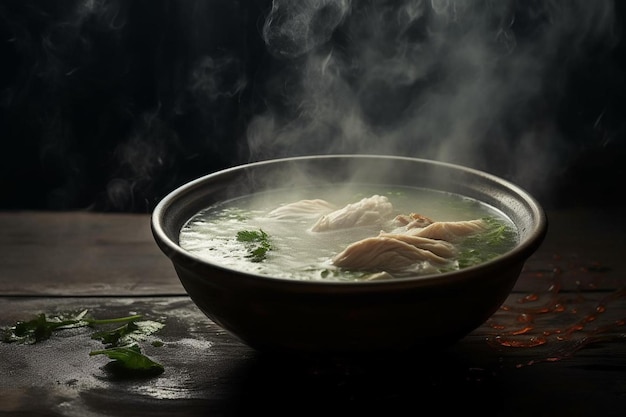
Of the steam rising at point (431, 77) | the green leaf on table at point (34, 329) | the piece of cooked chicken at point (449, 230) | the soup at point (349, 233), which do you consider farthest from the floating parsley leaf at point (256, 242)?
the steam rising at point (431, 77)

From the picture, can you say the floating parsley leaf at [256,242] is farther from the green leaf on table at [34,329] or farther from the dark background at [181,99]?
the dark background at [181,99]

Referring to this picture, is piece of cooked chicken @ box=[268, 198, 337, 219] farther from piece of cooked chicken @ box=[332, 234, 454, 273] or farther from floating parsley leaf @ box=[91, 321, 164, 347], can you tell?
floating parsley leaf @ box=[91, 321, 164, 347]

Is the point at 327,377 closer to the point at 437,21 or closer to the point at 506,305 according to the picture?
the point at 506,305

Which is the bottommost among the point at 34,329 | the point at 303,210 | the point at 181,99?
the point at 34,329

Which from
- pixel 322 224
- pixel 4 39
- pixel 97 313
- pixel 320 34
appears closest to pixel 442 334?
pixel 322 224

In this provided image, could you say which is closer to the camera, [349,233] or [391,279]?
[391,279]

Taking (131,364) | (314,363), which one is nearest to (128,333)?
(131,364)

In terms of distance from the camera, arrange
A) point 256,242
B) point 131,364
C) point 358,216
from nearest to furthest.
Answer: point 131,364 < point 256,242 < point 358,216

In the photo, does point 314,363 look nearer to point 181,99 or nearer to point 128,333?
point 128,333

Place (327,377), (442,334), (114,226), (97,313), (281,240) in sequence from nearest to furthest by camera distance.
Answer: (442,334) < (327,377) < (281,240) < (97,313) < (114,226)
